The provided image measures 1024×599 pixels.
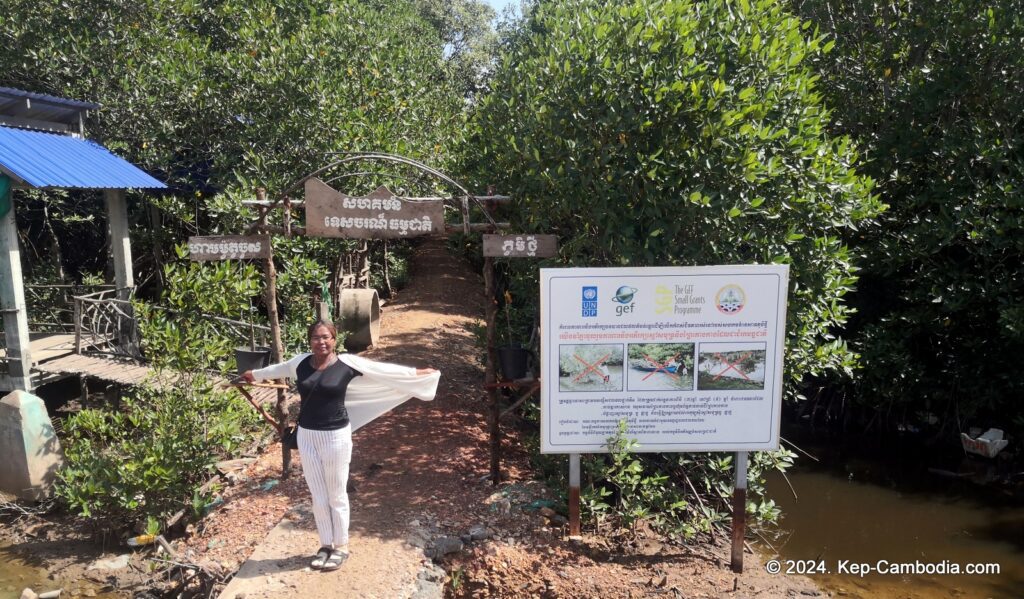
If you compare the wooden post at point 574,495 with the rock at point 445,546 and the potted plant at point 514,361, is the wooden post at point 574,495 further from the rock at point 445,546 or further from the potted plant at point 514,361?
the potted plant at point 514,361

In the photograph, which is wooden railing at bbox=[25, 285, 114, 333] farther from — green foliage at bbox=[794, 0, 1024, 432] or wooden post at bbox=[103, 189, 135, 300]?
green foliage at bbox=[794, 0, 1024, 432]

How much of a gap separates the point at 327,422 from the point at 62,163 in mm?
6197

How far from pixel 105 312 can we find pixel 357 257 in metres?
5.49

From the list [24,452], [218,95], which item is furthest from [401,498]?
[218,95]

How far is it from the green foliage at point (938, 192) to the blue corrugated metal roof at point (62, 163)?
368 inches

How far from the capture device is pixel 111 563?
613 centimetres

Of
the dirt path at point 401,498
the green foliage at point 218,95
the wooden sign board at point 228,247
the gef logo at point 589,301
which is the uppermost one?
the green foliage at point 218,95

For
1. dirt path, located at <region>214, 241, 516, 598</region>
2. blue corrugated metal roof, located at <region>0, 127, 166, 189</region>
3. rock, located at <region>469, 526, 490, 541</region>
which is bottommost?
rock, located at <region>469, 526, 490, 541</region>

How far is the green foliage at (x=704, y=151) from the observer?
5.56 m

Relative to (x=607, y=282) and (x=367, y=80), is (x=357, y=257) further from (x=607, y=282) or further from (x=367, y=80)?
(x=607, y=282)

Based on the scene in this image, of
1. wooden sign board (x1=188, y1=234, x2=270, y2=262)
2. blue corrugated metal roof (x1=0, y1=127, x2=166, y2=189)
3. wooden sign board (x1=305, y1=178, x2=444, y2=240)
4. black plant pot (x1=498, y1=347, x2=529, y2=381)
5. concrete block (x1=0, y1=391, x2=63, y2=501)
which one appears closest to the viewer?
wooden sign board (x1=305, y1=178, x2=444, y2=240)

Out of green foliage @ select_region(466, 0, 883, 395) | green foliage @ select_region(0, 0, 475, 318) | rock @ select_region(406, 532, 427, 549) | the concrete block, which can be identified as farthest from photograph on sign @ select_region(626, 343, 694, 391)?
green foliage @ select_region(0, 0, 475, 318)

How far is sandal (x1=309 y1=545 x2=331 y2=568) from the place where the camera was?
16.1ft

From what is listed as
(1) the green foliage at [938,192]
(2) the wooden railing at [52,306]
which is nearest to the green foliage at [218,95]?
(2) the wooden railing at [52,306]
